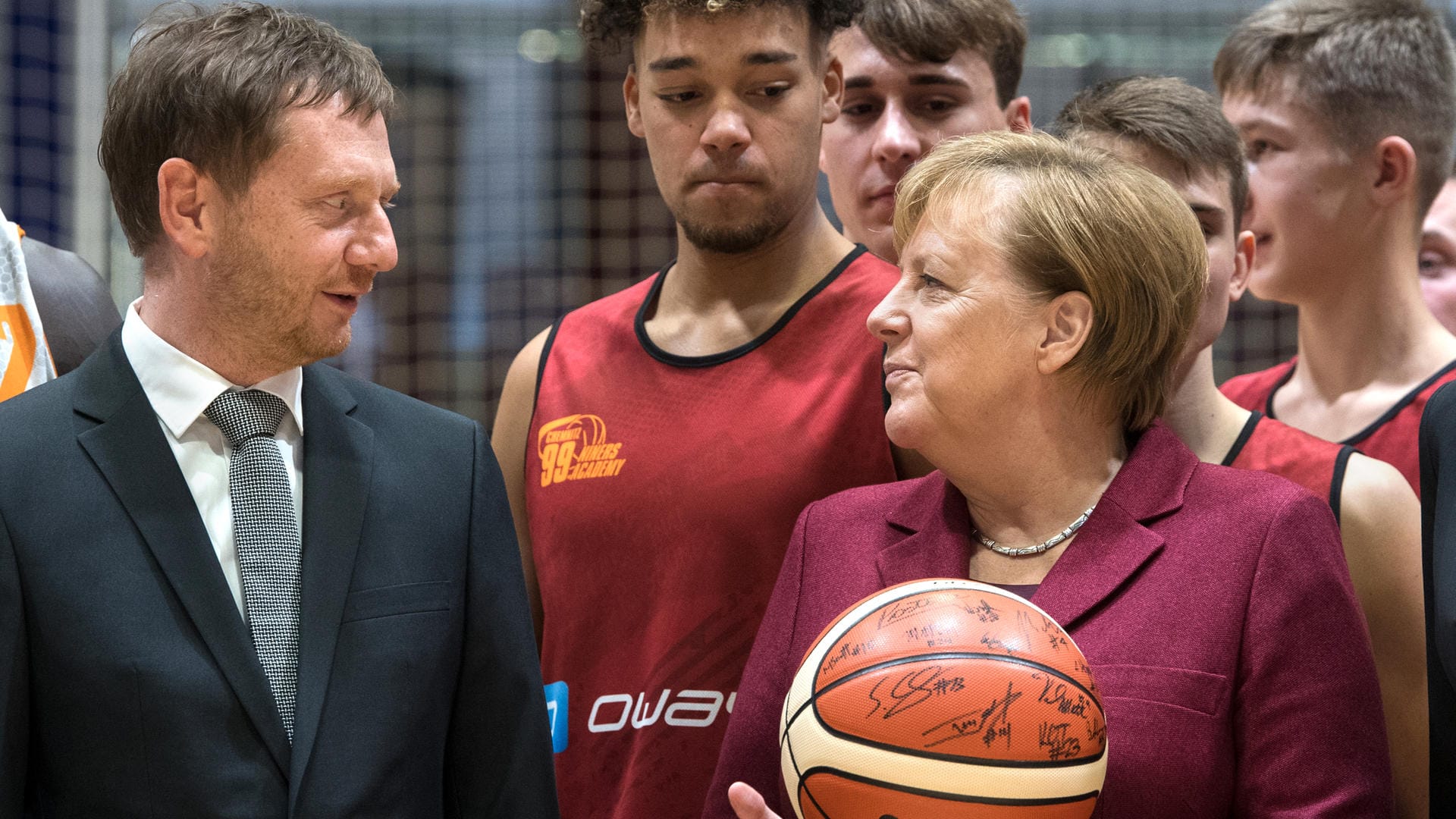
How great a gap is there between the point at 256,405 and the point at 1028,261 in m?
1.27

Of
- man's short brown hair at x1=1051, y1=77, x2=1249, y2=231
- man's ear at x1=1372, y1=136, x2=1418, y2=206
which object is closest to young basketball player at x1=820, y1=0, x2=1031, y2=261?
man's short brown hair at x1=1051, y1=77, x2=1249, y2=231

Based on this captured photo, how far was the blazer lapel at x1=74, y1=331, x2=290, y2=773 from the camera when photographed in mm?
2188

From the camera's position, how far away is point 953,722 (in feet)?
6.81

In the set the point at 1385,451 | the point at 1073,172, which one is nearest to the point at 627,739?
the point at 1073,172

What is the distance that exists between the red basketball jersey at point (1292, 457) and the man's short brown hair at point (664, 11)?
1.22 metres

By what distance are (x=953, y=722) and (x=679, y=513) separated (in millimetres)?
1079

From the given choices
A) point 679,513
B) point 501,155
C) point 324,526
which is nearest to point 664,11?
point 679,513

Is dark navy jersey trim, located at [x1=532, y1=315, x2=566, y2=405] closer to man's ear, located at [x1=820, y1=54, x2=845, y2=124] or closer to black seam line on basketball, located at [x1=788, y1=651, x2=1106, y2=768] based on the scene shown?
man's ear, located at [x1=820, y1=54, x2=845, y2=124]

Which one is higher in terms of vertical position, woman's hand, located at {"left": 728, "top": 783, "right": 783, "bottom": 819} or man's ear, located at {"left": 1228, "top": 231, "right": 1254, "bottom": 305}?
man's ear, located at {"left": 1228, "top": 231, "right": 1254, "bottom": 305}

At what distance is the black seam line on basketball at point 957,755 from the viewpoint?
6.78 ft

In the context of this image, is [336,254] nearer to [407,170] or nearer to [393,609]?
[393,609]

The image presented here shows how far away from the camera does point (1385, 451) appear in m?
3.61

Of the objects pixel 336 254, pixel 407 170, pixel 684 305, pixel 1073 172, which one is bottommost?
pixel 407 170

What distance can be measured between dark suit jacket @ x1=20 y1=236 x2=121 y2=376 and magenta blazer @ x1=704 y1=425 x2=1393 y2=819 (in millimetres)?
1503
